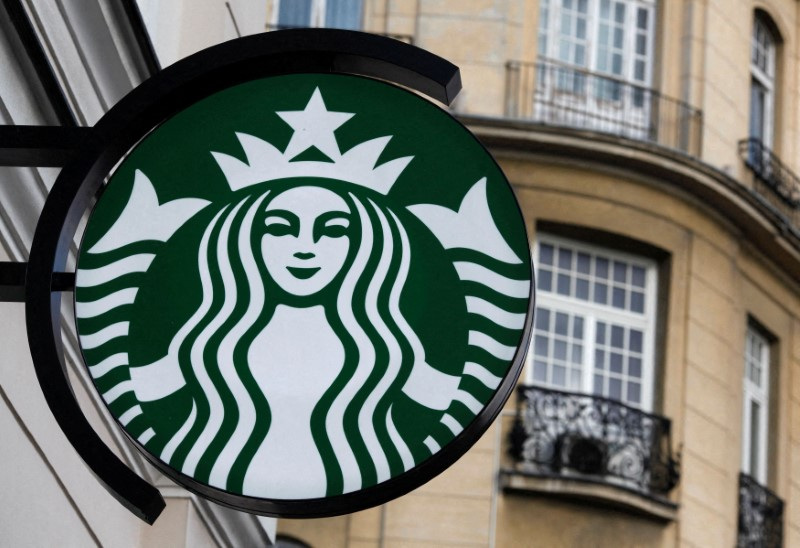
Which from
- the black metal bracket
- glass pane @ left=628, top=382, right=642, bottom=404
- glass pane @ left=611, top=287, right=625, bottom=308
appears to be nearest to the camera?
the black metal bracket

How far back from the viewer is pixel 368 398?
13.6 feet

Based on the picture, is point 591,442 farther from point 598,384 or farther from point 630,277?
point 630,277

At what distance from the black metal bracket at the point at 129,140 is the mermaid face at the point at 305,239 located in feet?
1.09

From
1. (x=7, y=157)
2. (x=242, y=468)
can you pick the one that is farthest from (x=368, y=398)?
(x=7, y=157)

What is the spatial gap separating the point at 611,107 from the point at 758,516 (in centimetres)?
526

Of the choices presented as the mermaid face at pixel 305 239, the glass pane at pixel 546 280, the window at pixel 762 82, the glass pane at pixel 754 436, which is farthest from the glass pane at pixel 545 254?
the mermaid face at pixel 305 239

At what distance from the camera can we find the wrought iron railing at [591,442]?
62.0 feet

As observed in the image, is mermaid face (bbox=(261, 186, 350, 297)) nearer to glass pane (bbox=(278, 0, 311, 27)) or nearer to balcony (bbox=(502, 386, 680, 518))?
balcony (bbox=(502, 386, 680, 518))

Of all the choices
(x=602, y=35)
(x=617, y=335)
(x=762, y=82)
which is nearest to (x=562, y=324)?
(x=617, y=335)

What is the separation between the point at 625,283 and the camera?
65.9 feet

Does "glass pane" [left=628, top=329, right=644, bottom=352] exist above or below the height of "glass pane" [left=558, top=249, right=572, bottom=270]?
below

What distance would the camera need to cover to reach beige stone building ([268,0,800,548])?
1881cm

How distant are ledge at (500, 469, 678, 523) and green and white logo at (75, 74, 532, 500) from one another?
14.4 m

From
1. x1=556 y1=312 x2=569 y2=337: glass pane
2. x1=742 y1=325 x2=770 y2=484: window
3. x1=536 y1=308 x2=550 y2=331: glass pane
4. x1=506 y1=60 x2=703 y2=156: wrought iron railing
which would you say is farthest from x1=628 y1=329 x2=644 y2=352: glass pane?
x1=506 y1=60 x2=703 y2=156: wrought iron railing
